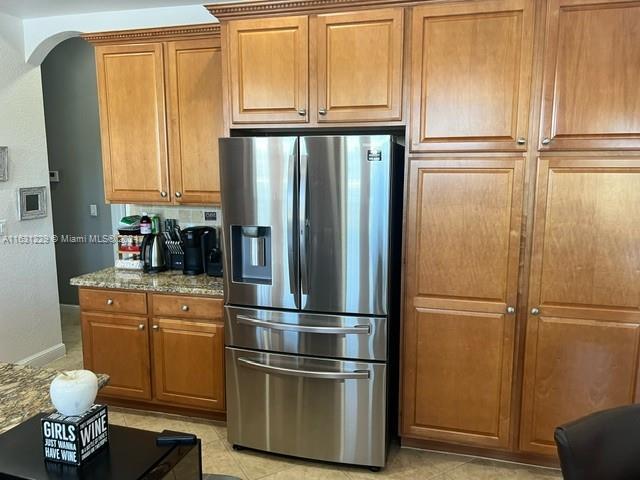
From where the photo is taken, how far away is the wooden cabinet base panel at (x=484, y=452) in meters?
2.56

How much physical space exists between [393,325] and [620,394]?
110cm

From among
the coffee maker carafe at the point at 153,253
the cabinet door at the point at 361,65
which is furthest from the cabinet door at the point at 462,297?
the coffee maker carafe at the point at 153,253

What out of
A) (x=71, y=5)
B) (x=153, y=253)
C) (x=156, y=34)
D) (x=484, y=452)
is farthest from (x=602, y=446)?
(x=71, y=5)

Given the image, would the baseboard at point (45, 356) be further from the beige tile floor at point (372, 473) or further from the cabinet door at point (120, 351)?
the beige tile floor at point (372, 473)

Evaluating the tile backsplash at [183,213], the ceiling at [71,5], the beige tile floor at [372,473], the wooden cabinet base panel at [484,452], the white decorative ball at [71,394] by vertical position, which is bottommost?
the beige tile floor at [372,473]

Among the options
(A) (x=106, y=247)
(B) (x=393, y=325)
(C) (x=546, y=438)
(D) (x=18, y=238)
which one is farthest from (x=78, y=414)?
(A) (x=106, y=247)

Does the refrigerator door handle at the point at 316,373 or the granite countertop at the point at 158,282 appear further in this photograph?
the granite countertop at the point at 158,282

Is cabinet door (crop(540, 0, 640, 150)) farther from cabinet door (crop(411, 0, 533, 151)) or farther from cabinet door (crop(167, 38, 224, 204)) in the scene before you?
cabinet door (crop(167, 38, 224, 204))

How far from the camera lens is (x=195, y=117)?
3004mm

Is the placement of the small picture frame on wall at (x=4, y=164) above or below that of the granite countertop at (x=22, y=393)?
above

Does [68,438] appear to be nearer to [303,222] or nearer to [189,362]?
[303,222]

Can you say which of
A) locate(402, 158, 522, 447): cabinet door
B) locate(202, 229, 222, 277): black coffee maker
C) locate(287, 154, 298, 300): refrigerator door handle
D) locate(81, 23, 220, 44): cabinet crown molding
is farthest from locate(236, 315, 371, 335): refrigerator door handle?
locate(81, 23, 220, 44): cabinet crown molding

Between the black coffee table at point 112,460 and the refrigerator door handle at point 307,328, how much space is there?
4.01 feet

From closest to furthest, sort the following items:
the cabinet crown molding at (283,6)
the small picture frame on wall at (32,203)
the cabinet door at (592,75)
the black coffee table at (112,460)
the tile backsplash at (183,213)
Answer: the black coffee table at (112,460) → the cabinet door at (592,75) → the cabinet crown molding at (283,6) → the tile backsplash at (183,213) → the small picture frame on wall at (32,203)
